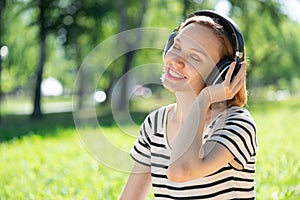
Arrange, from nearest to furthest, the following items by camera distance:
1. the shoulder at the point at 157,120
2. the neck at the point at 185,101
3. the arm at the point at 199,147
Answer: the arm at the point at 199,147
the neck at the point at 185,101
the shoulder at the point at 157,120

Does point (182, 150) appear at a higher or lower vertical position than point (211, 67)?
lower

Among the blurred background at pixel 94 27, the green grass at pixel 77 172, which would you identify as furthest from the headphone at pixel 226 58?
the blurred background at pixel 94 27

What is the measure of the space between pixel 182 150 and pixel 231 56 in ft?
1.29

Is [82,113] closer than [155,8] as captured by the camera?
Yes

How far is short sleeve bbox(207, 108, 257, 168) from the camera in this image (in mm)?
2180

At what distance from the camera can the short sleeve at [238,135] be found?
2180mm

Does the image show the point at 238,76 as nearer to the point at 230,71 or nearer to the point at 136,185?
the point at 230,71

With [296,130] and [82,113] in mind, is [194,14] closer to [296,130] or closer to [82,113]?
[82,113]

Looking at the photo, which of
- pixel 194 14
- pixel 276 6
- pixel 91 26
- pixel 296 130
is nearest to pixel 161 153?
pixel 194 14

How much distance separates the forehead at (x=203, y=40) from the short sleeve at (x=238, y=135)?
0.73 feet

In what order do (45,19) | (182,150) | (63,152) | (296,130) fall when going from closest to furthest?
(182,150) < (63,152) < (296,130) < (45,19)

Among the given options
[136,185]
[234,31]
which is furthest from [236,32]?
[136,185]

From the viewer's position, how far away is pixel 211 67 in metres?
2.21

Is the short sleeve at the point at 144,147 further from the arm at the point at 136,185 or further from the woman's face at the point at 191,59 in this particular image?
the woman's face at the point at 191,59
